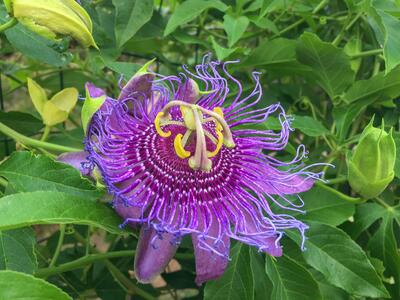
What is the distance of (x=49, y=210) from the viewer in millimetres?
684

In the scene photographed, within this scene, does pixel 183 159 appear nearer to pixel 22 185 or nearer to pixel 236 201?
pixel 236 201

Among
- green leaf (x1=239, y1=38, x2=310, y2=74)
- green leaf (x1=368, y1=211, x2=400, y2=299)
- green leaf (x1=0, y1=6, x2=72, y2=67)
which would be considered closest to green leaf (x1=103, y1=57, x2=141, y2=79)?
green leaf (x1=0, y1=6, x2=72, y2=67)

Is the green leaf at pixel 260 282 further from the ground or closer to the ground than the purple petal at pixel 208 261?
closer to the ground

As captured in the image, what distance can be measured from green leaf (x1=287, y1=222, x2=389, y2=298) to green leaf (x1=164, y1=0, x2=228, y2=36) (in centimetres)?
40

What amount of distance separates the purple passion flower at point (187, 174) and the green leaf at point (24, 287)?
20cm

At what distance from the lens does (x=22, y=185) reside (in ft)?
2.71

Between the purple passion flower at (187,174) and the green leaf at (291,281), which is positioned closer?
the purple passion flower at (187,174)

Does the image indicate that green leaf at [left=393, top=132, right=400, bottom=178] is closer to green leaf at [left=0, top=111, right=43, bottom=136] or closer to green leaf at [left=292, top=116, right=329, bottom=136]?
green leaf at [left=292, top=116, right=329, bottom=136]

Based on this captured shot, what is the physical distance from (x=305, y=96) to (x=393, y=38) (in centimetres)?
41

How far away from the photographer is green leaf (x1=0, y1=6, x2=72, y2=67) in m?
0.99

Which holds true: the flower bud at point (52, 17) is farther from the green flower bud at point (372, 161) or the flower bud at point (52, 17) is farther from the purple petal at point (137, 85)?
the green flower bud at point (372, 161)

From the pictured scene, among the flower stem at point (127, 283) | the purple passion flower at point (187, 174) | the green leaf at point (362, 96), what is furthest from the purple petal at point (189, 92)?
the flower stem at point (127, 283)

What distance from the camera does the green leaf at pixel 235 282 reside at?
92cm

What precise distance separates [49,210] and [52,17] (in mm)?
239
